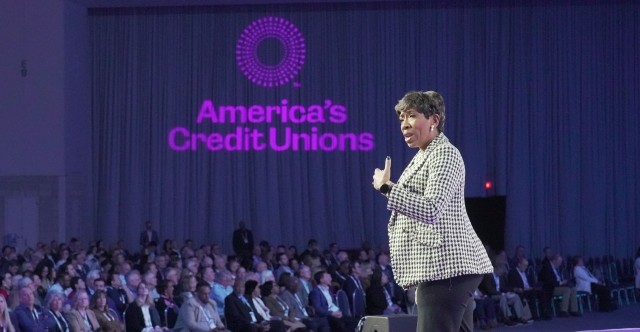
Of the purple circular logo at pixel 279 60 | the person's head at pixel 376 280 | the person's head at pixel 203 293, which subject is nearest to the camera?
the person's head at pixel 203 293

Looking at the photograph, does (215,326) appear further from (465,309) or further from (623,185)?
(623,185)

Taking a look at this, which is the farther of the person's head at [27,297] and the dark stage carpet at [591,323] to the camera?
the dark stage carpet at [591,323]

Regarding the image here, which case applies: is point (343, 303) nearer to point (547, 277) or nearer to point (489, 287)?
point (489, 287)

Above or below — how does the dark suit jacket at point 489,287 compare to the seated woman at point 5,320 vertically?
below

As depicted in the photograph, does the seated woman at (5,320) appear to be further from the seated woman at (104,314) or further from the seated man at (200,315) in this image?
the seated man at (200,315)

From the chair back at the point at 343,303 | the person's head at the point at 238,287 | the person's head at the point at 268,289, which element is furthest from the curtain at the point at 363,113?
the person's head at the point at 238,287

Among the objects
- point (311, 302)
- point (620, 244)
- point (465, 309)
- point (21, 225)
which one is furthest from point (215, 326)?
point (620, 244)

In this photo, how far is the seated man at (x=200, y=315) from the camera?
10367mm

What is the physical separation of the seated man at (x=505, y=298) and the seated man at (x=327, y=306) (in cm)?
242

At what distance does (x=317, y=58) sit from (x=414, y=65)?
1.77 m

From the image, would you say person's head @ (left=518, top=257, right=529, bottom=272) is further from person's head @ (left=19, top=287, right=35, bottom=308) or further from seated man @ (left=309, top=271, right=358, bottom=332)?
person's head @ (left=19, top=287, right=35, bottom=308)

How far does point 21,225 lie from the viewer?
18922 millimetres

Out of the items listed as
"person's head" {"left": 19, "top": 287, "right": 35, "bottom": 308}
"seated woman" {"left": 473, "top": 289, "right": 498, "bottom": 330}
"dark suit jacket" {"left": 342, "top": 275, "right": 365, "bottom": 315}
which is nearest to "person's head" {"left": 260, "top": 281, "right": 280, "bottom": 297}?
"dark suit jacket" {"left": 342, "top": 275, "right": 365, "bottom": 315}

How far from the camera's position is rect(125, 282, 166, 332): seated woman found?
1010cm
